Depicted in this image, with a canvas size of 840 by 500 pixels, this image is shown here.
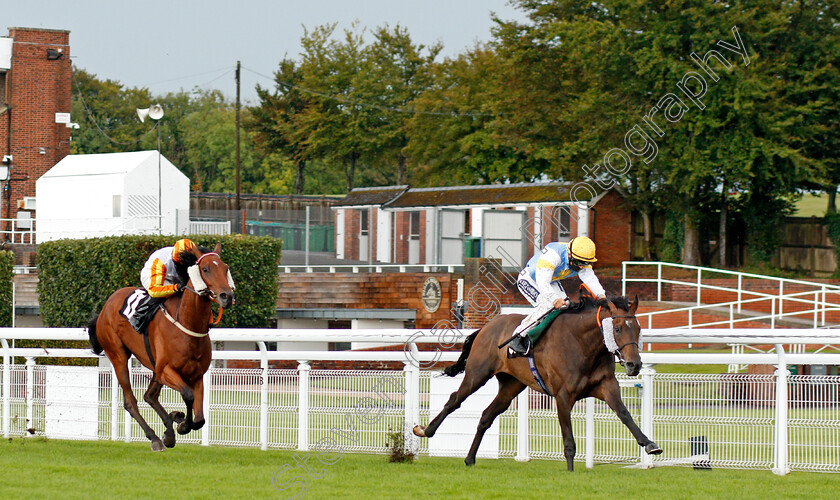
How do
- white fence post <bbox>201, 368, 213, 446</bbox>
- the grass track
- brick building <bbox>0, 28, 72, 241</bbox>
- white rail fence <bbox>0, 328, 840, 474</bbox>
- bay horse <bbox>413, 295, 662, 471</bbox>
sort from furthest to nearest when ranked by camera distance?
brick building <bbox>0, 28, 72, 241</bbox> → white fence post <bbox>201, 368, 213, 446</bbox> → white rail fence <bbox>0, 328, 840, 474</bbox> → bay horse <bbox>413, 295, 662, 471</bbox> → the grass track

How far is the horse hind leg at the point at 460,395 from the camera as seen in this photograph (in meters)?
9.09

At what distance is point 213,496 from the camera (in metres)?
7.30

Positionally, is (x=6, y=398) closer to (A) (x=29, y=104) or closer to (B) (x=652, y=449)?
(B) (x=652, y=449)

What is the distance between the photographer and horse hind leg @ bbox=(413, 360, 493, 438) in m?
9.09

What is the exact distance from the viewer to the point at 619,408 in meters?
8.14

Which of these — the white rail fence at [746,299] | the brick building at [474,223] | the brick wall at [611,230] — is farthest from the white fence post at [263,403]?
the brick wall at [611,230]

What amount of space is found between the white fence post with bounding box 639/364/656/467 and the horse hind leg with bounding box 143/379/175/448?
153 inches

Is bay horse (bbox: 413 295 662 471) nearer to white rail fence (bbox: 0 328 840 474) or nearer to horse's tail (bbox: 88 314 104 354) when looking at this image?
white rail fence (bbox: 0 328 840 474)

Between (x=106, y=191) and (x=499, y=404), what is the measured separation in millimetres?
31505

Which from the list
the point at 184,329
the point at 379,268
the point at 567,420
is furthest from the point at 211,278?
the point at 379,268

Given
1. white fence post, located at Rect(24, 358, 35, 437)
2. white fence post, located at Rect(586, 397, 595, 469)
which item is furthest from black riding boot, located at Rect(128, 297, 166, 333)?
white fence post, located at Rect(586, 397, 595, 469)

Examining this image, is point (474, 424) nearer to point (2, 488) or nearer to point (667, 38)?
point (2, 488)

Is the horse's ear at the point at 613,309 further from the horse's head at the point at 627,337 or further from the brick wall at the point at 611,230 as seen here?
the brick wall at the point at 611,230

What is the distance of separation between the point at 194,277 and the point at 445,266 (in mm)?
19760
